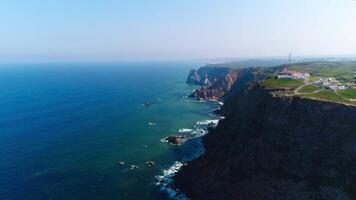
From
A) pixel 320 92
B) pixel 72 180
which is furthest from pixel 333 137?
pixel 72 180

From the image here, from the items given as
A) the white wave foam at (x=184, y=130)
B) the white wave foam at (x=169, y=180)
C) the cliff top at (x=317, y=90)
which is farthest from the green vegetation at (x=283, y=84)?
the white wave foam at (x=169, y=180)

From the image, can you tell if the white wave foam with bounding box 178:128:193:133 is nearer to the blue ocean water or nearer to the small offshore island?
the blue ocean water

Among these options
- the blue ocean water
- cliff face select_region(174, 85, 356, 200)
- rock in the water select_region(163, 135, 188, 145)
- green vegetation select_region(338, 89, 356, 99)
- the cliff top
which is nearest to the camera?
cliff face select_region(174, 85, 356, 200)

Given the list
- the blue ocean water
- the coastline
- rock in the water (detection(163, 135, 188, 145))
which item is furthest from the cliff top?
the blue ocean water

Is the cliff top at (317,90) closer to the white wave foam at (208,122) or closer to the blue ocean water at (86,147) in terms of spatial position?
the blue ocean water at (86,147)

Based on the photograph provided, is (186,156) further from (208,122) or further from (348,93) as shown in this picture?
(348,93)

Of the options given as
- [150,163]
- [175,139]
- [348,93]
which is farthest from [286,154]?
[175,139]

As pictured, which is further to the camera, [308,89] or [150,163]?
[150,163]

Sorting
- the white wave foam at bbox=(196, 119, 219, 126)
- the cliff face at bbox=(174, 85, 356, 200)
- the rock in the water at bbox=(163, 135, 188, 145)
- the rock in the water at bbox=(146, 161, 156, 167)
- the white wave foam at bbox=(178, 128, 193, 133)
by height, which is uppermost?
the cliff face at bbox=(174, 85, 356, 200)
